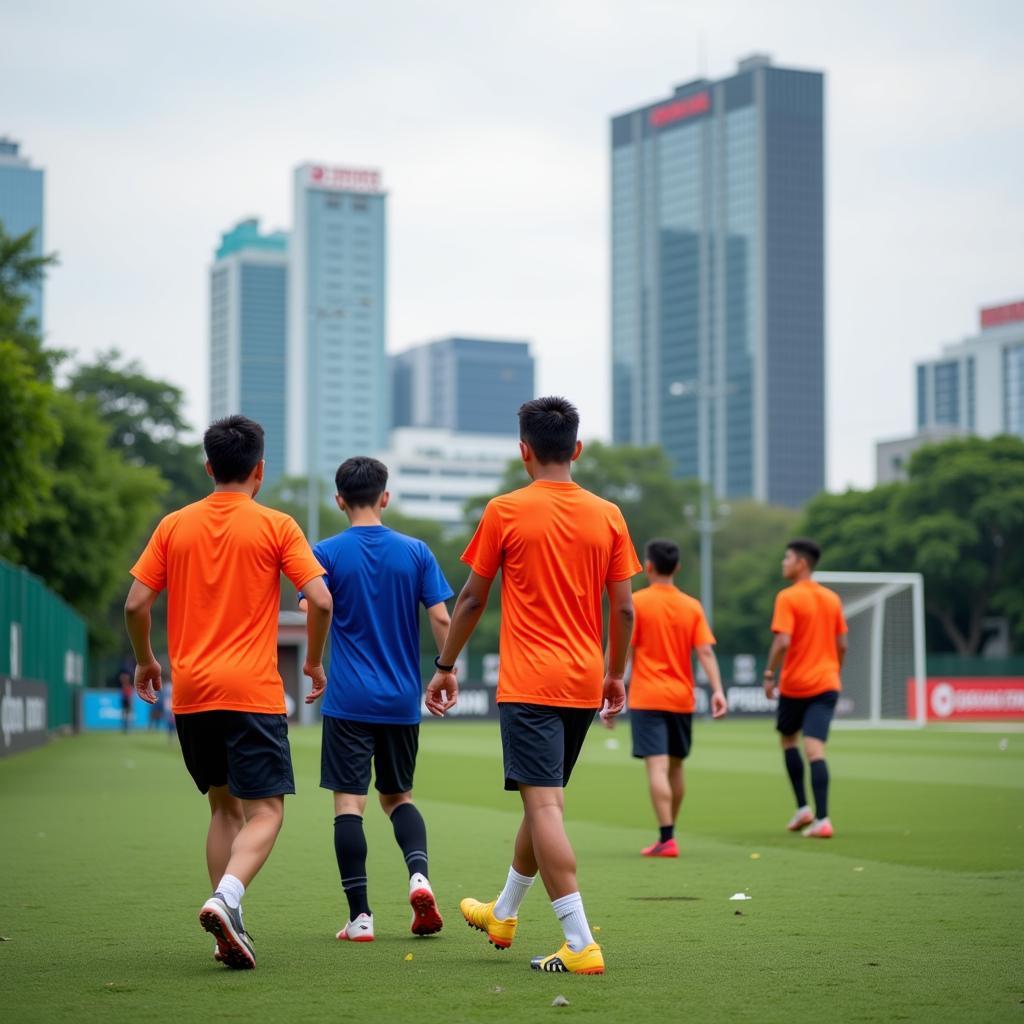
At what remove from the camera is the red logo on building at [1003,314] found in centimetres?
15975

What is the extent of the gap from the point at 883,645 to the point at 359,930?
38351 mm

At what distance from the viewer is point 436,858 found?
1101cm

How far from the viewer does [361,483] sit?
7.43 metres

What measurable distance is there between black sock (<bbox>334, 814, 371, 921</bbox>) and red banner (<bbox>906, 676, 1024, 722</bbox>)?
134 feet

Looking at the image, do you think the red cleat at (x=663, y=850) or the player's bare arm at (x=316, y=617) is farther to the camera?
the red cleat at (x=663, y=850)

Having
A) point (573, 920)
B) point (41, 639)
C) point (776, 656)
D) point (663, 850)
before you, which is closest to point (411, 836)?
point (573, 920)

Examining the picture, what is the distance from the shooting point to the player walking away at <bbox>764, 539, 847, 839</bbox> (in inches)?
484

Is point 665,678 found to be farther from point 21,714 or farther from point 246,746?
point 21,714

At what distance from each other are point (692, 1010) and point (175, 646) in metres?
2.35

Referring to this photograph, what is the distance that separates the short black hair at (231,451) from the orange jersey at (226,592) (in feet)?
0.27

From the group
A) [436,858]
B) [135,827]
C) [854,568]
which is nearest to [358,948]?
[436,858]

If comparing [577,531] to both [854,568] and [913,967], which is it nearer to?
[913,967]

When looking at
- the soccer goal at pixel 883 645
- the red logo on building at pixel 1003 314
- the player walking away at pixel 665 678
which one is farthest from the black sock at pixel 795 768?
the red logo on building at pixel 1003 314

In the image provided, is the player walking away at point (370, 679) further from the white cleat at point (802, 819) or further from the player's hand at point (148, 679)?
the white cleat at point (802, 819)
